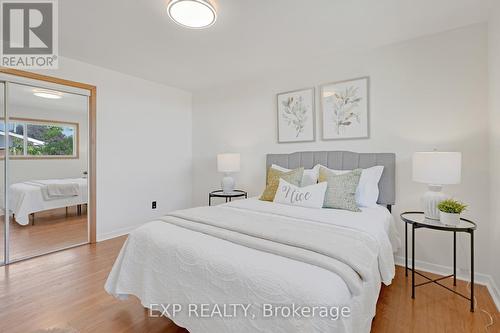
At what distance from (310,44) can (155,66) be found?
2.06 metres

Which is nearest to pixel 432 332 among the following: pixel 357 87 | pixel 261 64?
pixel 357 87

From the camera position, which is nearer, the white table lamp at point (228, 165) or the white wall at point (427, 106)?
the white wall at point (427, 106)

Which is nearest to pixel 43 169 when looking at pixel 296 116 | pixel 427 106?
pixel 296 116

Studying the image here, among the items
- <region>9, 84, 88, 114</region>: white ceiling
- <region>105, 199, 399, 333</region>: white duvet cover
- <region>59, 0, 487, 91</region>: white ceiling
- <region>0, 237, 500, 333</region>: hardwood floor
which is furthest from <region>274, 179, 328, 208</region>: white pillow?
<region>9, 84, 88, 114</region>: white ceiling

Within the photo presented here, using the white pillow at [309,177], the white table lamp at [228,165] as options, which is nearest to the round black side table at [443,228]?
the white pillow at [309,177]

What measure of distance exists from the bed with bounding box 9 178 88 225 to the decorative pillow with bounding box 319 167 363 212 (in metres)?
3.11

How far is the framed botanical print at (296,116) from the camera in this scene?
3139mm

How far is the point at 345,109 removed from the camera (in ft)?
9.41

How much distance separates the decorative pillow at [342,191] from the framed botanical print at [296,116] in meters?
0.89

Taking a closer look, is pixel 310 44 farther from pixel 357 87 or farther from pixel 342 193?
pixel 342 193

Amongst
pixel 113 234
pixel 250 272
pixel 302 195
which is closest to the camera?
pixel 250 272

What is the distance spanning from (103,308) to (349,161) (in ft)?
8.86

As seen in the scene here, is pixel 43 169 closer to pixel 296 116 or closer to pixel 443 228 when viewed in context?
pixel 296 116

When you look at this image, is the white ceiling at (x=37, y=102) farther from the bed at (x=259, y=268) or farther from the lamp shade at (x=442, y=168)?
the lamp shade at (x=442, y=168)
